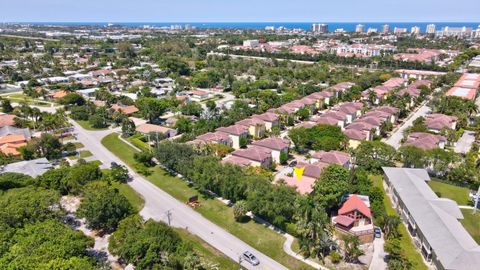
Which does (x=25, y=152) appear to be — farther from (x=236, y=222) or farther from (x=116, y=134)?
(x=236, y=222)

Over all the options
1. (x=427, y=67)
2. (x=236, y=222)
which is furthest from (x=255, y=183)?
(x=427, y=67)

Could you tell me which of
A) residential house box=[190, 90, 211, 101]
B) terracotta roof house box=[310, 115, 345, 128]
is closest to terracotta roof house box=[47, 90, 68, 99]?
residential house box=[190, 90, 211, 101]

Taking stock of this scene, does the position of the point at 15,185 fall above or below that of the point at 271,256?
above

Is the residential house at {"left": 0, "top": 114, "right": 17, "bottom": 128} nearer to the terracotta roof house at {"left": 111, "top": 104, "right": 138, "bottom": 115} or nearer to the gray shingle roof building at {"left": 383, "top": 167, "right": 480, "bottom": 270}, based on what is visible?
the terracotta roof house at {"left": 111, "top": 104, "right": 138, "bottom": 115}

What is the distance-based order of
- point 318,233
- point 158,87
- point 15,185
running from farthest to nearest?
point 158,87 < point 15,185 < point 318,233

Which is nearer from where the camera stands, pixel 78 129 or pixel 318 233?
pixel 318 233

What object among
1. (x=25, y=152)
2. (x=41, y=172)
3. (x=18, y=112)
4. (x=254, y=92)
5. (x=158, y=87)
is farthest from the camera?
(x=158, y=87)

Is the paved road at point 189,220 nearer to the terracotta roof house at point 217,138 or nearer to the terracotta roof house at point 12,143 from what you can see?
Answer: the terracotta roof house at point 217,138
